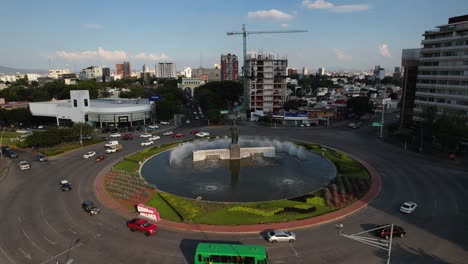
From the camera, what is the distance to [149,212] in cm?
3788

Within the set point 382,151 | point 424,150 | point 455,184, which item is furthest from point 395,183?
point 424,150

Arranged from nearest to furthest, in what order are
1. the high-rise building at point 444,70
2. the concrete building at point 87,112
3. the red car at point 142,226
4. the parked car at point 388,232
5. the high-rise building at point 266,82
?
the parked car at point 388,232 → the red car at point 142,226 → the high-rise building at point 444,70 → the concrete building at point 87,112 → the high-rise building at point 266,82

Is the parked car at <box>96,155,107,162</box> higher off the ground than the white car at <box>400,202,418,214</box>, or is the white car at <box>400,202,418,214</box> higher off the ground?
→ the white car at <box>400,202,418,214</box>

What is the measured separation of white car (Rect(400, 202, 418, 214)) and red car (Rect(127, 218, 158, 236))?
105 ft

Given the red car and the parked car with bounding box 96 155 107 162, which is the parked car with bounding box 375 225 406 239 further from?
the parked car with bounding box 96 155 107 162

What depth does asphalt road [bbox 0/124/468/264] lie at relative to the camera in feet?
99.0

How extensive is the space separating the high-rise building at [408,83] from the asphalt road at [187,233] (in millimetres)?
43799

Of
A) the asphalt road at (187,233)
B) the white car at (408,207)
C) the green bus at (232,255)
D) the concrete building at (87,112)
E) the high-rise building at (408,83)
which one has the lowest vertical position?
the asphalt road at (187,233)

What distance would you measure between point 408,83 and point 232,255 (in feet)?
310

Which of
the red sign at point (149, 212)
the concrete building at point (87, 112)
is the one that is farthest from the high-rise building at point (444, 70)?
the concrete building at point (87, 112)

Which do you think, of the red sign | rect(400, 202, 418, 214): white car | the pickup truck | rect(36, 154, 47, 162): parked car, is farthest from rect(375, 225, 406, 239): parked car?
rect(36, 154, 47, 162): parked car

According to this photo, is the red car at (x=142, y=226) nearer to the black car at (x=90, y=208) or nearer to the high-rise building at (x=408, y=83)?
the black car at (x=90, y=208)

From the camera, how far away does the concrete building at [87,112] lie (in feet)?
353

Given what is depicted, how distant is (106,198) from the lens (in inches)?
1775
